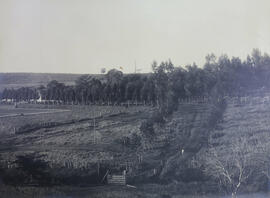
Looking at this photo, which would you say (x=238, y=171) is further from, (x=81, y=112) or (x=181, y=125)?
(x=81, y=112)

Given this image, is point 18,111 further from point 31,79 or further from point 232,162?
point 232,162

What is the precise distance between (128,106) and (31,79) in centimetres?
112

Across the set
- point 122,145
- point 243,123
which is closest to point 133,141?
point 122,145

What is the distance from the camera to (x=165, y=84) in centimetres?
432

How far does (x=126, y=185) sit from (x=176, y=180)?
1.79 feet

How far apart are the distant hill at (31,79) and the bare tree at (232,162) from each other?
1.72 metres

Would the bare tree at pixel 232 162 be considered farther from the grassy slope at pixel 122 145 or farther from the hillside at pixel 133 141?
the grassy slope at pixel 122 145

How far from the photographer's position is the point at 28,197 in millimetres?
4207

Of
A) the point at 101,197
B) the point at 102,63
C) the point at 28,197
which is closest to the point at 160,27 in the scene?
the point at 102,63

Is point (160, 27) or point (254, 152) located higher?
point (160, 27)

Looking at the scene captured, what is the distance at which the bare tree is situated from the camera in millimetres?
4234

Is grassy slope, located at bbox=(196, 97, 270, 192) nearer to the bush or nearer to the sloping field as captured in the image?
the bush

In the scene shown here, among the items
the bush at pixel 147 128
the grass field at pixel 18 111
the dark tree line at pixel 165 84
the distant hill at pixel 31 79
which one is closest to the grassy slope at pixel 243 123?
the dark tree line at pixel 165 84

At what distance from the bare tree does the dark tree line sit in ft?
1.94
